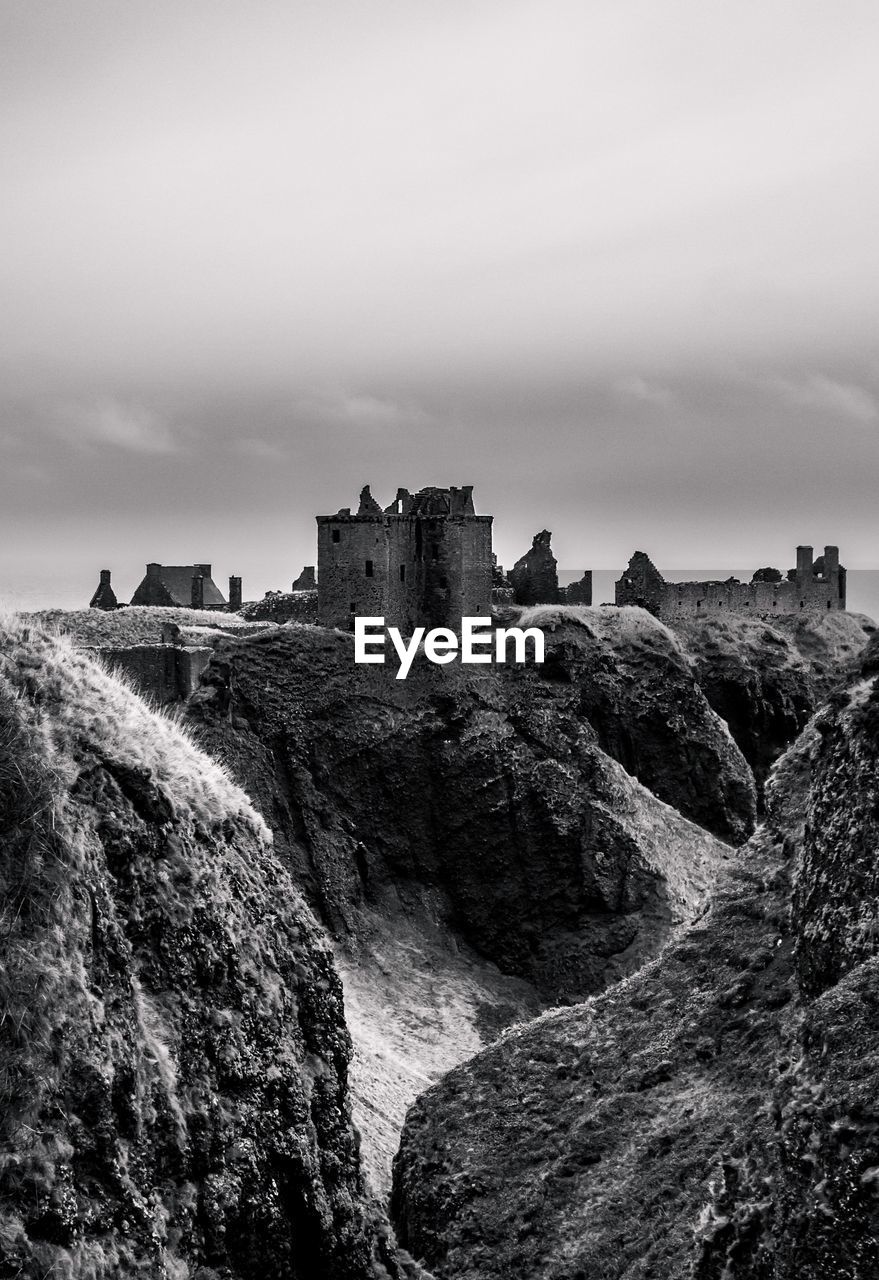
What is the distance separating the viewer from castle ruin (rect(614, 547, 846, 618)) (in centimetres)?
8750

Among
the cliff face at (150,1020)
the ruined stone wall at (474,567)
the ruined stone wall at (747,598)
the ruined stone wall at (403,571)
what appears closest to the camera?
the cliff face at (150,1020)

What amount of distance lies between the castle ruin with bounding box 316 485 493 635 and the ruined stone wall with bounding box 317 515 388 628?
1.5 inches

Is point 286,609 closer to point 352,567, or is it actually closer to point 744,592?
point 352,567

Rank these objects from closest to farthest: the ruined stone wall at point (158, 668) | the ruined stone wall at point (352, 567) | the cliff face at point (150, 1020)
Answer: the cliff face at point (150, 1020) → the ruined stone wall at point (158, 668) → the ruined stone wall at point (352, 567)

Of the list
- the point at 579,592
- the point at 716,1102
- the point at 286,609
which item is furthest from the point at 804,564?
the point at 716,1102

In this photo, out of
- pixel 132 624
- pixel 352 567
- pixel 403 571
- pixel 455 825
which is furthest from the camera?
pixel 403 571

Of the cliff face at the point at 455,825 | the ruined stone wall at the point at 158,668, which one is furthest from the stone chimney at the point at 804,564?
the ruined stone wall at the point at 158,668

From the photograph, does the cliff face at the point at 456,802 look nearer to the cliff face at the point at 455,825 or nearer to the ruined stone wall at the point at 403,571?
the cliff face at the point at 455,825

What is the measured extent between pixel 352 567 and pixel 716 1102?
40.7m

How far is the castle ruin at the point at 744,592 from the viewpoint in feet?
287

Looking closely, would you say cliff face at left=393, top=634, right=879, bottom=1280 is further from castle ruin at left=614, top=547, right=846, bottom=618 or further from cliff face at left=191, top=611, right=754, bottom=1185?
castle ruin at left=614, top=547, right=846, bottom=618

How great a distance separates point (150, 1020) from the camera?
20.1 meters

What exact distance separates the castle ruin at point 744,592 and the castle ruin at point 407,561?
20.9 metres

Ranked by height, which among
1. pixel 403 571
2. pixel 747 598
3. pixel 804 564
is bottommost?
pixel 403 571
